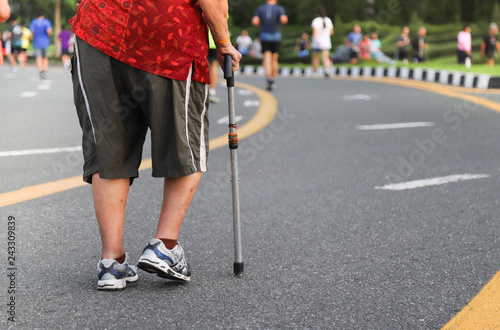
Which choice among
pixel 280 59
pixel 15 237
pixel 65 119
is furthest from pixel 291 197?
pixel 280 59

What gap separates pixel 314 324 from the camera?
8.16 ft

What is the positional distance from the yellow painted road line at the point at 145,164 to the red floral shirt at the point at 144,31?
1885 mm

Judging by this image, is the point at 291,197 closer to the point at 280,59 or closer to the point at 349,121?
the point at 349,121

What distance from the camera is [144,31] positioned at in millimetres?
2777

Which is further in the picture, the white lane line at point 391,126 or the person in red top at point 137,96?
the white lane line at point 391,126

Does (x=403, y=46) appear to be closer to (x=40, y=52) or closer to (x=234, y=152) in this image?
(x=40, y=52)

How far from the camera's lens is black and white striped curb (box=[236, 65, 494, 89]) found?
17.7 m

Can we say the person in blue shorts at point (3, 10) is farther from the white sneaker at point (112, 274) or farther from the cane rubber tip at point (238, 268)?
the cane rubber tip at point (238, 268)

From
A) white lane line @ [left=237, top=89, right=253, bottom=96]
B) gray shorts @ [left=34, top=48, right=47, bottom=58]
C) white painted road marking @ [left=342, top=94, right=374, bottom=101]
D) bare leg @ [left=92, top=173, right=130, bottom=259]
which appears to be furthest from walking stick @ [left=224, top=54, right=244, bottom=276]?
gray shorts @ [left=34, top=48, right=47, bottom=58]

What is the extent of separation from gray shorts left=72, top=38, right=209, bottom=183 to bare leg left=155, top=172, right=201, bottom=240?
0.09 metres

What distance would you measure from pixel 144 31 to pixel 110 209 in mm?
676

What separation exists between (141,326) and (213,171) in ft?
10.8

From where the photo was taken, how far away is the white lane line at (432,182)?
16.5 feet

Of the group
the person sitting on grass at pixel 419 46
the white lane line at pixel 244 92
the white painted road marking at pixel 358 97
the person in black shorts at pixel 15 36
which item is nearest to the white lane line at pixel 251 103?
the white painted road marking at pixel 358 97
